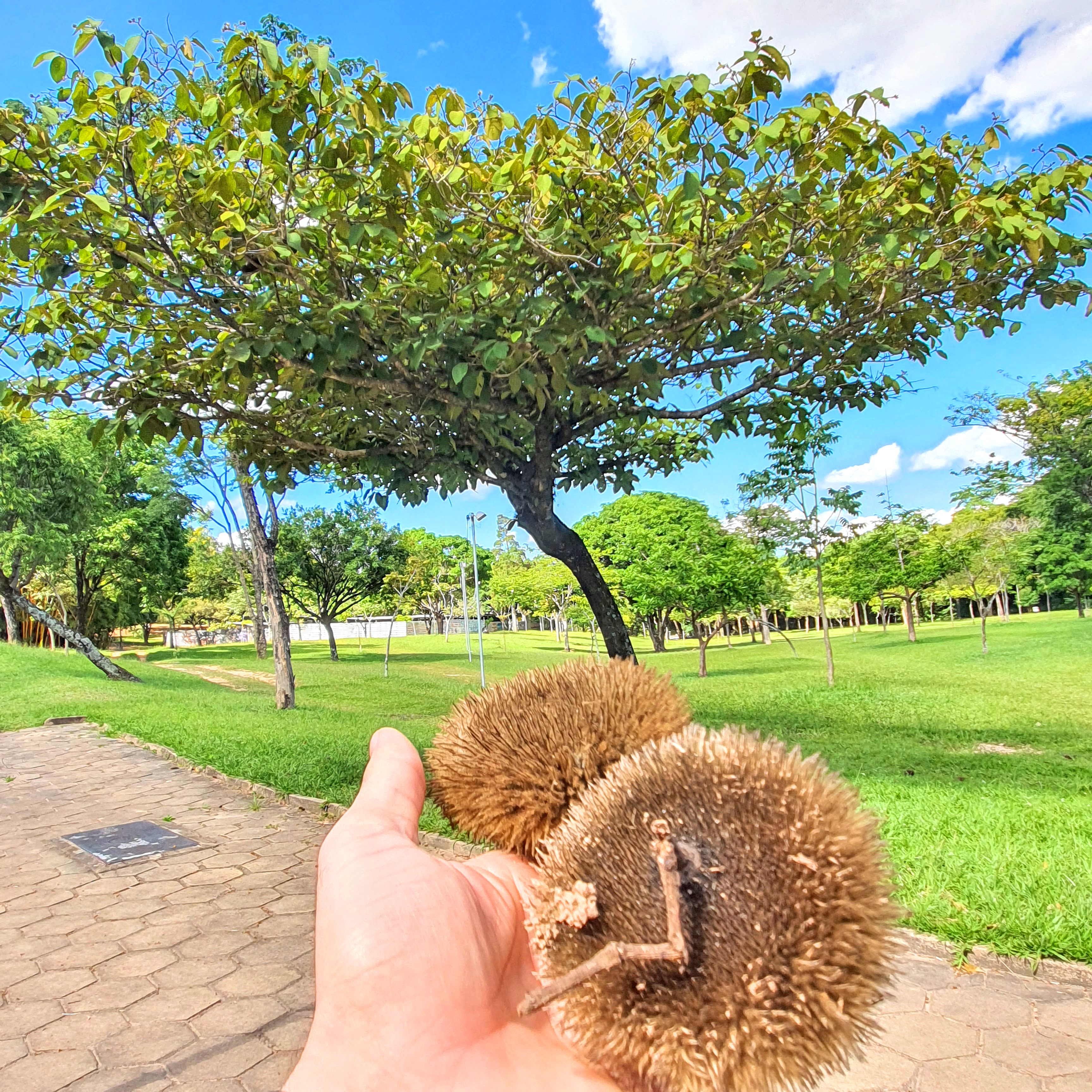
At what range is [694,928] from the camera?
0.81 m

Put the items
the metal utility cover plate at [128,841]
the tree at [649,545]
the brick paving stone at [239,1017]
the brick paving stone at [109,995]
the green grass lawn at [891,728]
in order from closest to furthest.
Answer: the brick paving stone at [239,1017]
the brick paving stone at [109,995]
the green grass lawn at [891,728]
the metal utility cover plate at [128,841]
the tree at [649,545]

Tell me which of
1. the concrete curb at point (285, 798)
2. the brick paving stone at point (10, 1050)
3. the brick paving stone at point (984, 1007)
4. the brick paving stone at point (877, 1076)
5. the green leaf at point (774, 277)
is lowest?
the brick paving stone at point (877, 1076)

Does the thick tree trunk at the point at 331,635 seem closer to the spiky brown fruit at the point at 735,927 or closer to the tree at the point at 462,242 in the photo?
the tree at the point at 462,242

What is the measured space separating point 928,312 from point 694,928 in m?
5.71

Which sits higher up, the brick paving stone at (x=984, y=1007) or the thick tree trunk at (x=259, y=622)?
the thick tree trunk at (x=259, y=622)

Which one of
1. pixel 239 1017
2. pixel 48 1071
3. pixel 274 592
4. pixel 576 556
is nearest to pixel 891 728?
pixel 576 556

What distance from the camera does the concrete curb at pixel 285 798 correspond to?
19.4 ft

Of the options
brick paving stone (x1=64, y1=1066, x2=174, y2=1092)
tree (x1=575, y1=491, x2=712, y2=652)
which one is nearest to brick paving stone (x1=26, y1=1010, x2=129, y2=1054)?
brick paving stone (x1=64, y1=1066, x2=174, y2=1092)

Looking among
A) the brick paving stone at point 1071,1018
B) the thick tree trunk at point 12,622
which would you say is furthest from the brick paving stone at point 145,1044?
the thick tree trunk at point 12,622

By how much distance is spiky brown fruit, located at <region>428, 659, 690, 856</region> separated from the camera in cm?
118

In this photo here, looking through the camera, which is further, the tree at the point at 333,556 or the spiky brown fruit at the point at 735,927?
the tree at the point at 333,556

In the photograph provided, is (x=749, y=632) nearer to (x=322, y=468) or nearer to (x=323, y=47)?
(x=322, y=468)

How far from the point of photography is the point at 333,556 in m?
30.0

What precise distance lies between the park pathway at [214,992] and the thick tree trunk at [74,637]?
13.2 metres
